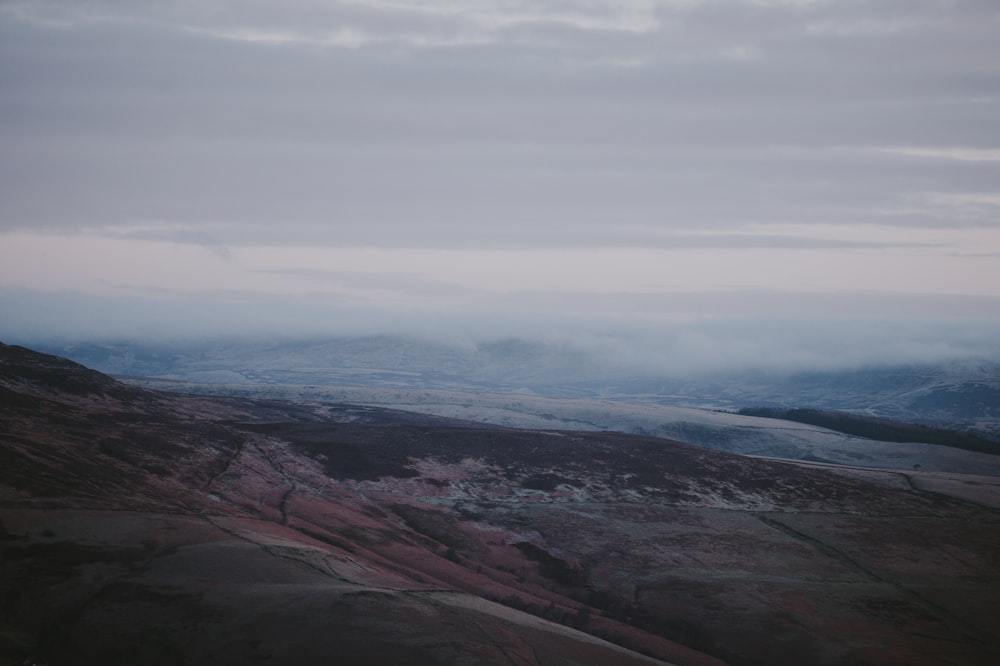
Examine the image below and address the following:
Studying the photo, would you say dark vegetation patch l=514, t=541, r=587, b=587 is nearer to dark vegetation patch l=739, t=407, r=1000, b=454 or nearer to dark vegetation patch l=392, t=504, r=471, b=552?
dark vegetation patch l=392, t=504, r=471, b=552

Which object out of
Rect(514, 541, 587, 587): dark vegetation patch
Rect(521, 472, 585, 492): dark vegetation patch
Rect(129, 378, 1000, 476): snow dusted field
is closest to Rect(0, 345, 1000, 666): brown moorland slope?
Rect(514, 541, 587, 587): dark vegetation patch

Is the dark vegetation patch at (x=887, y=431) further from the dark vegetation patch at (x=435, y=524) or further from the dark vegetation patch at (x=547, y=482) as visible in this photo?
the dark vegetation patch at (x=435, y=524)

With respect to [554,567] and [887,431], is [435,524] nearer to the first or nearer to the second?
[554,567]

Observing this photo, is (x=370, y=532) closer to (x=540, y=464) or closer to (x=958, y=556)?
(x=540, y=464)

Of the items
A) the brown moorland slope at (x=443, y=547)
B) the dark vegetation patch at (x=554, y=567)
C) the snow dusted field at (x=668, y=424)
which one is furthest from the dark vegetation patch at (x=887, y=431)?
the dark vegetation patch at (x=554, y=567)

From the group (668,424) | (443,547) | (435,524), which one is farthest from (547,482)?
(668,424)
